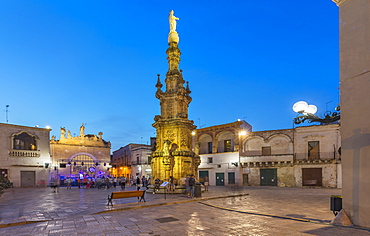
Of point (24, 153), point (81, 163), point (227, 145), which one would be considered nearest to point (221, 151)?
point (227, 145)

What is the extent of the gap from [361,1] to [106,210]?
1132cm

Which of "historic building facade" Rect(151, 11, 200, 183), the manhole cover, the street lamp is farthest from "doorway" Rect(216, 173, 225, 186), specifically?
the street lamp

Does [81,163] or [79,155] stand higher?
[79,155]

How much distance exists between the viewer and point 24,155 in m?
31.4

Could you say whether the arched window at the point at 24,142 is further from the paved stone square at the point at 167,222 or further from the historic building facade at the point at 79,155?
the paved stone square at the point at 167,222

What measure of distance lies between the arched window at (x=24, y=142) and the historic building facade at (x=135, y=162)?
18421mm

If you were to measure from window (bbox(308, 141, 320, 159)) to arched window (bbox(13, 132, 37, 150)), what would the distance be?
31.7 m

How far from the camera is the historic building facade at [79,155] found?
4000 centimetres

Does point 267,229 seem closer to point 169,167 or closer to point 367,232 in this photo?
point 367,232

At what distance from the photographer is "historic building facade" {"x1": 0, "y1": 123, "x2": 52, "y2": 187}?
30250 mm

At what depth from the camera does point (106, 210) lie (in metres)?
10.9

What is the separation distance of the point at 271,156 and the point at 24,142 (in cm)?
2878

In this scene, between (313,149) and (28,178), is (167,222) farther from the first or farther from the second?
(28,178)

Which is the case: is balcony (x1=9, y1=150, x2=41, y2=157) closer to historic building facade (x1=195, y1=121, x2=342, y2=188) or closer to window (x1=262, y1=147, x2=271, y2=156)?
historic building facade (x1=195, y1=121, x2=342, y2=188)
